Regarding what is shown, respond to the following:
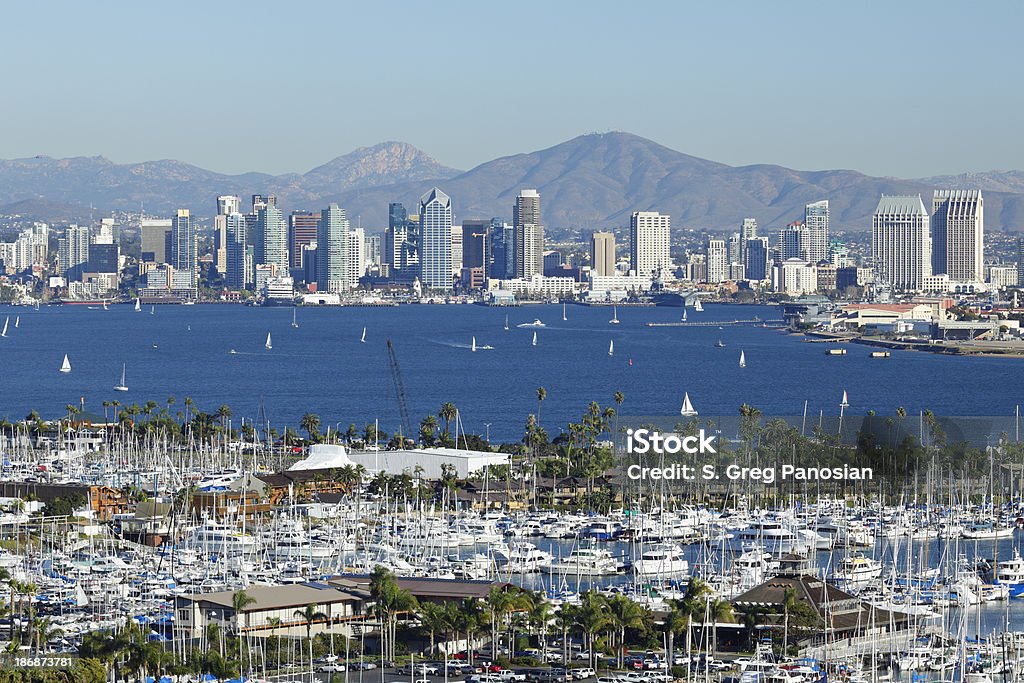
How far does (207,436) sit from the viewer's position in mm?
31125

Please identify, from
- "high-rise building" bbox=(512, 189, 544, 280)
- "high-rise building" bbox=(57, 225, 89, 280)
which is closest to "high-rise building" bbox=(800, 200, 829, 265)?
"high-rise building" bbox=(512, 189, 544, 280)

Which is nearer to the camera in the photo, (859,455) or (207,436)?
(859,455)

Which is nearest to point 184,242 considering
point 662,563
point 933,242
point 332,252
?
point 332,252

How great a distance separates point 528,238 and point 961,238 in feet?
102

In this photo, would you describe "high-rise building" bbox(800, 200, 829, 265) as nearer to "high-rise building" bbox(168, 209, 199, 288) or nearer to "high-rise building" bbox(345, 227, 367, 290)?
"high-rise building" bbox(345, 227, 367, 290)

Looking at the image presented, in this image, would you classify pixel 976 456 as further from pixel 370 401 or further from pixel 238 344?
pixel 238 344

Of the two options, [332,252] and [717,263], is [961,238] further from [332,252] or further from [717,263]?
[332,252]

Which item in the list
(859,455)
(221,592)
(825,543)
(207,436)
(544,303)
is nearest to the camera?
(221,592)

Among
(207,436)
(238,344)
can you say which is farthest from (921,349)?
(207,436)

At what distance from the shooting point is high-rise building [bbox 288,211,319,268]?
142337mm

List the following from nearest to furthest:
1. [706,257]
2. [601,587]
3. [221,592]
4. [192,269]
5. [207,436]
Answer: [221,592] < [601,587] < [207,436] < [192,269] < [706,257]

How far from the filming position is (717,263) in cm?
14900

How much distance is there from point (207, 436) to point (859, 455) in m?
12.6

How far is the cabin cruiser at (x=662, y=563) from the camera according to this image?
63.0 ft
